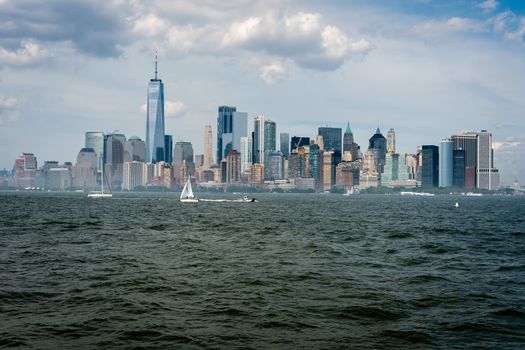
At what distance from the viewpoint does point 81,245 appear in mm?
54812

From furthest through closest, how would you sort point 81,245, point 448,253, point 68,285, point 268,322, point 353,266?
point 81,245 < point 448,253 < point 353,266 < point 68,285 < point 268,322

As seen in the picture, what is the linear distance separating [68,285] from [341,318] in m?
17.4

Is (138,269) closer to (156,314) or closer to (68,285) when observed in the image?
(68,285)

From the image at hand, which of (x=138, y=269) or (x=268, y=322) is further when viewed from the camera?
(x=138, y=269)

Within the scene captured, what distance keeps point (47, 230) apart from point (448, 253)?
2037 inches

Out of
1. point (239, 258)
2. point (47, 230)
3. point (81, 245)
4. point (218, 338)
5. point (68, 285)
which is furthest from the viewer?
point (47, 230)

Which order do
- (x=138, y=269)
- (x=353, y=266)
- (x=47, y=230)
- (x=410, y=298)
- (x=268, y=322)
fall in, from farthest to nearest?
(x=47, y=230)
(x=353, y=266)
(x=138, y=269)
(x=410, y=298)
(x=268, y=322)

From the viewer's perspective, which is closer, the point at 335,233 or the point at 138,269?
the point at 138,269

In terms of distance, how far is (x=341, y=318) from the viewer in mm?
25953

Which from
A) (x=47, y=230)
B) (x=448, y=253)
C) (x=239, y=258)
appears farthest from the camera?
(x=47, y=230)

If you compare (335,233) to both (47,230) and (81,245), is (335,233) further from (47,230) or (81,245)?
(47,230)

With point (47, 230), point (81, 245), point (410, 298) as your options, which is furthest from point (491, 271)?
point (47, 230)

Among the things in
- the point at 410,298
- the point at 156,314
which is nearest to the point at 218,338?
the point at 156,314

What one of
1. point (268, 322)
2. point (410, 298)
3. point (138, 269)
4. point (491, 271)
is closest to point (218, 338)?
point (268, 322)
